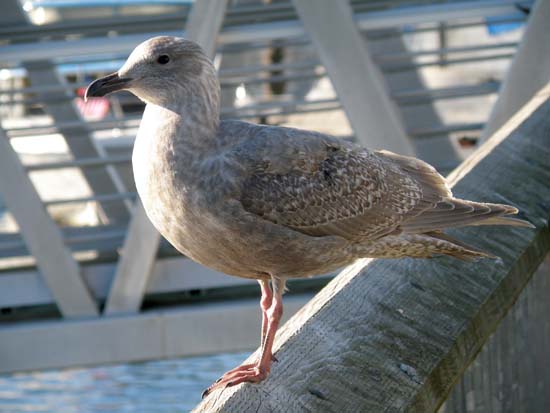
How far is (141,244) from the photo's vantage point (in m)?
7.55

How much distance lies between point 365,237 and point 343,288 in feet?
2.48

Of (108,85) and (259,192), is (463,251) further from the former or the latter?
(108,85)

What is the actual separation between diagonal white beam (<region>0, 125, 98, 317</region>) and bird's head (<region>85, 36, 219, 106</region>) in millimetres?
4458

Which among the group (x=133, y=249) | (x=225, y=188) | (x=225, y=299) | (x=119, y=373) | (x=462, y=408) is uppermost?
(x=225, y=188)

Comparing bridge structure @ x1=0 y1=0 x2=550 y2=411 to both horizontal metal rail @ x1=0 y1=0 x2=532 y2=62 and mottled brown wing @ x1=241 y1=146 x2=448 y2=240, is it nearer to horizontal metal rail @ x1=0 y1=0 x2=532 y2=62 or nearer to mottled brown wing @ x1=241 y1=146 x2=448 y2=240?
horizontal metal rail @ x1=0 y1=0 x2=532 y2=62

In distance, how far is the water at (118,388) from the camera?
30.7 feet

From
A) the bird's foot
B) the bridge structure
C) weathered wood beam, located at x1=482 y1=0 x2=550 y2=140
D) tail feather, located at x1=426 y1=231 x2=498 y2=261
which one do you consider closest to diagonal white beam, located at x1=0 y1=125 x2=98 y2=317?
the bridge structure

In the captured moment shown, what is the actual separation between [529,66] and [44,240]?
329cm

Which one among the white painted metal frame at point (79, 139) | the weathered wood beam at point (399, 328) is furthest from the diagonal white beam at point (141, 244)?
the weathered wood beam at point (399, 328)

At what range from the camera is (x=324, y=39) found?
7.64 m

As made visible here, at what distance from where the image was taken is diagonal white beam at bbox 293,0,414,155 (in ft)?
24.9

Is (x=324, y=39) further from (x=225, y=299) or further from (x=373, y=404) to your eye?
(x=373, y=404)

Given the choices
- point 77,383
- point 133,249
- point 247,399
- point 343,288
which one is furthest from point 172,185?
point 77,383

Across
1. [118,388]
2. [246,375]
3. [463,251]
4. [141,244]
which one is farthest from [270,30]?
[246,375]
